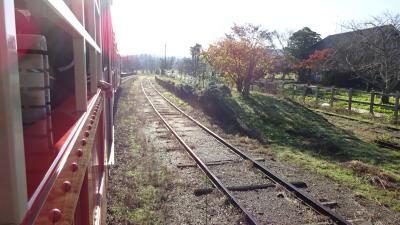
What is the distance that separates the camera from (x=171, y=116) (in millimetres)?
16344

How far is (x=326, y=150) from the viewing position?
10.5 meters

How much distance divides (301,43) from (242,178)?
42934 mm

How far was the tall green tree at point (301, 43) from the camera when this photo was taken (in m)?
46.9

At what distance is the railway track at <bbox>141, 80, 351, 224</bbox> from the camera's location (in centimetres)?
551

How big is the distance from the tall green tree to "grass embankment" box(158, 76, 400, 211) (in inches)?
1188

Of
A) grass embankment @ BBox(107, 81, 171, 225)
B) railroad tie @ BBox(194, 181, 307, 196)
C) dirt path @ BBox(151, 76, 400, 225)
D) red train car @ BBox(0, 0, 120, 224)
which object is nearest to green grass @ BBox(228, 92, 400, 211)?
dirt path @ BBox(151, 76, 400, 225)

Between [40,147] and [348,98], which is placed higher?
[40,147]

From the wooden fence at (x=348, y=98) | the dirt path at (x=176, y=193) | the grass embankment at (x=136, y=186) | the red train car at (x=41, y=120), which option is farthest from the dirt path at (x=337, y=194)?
the wooden fence at (x=348, y=98)

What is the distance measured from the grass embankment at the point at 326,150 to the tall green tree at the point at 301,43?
99.0 feet

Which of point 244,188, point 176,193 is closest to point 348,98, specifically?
point 244,188

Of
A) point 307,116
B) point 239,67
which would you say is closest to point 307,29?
point 239,67

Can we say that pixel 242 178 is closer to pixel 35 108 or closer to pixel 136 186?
pixel 136 186

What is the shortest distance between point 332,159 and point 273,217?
4.58m

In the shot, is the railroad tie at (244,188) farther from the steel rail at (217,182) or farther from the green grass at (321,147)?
the green grass at (321,147)
